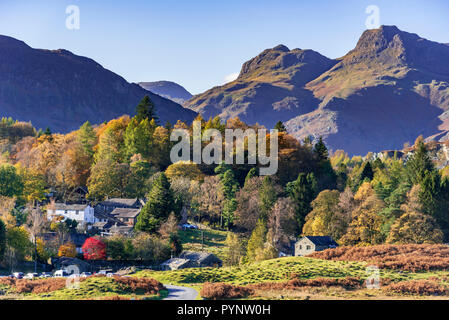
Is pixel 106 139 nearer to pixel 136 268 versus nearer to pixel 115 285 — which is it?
pixel 136 268

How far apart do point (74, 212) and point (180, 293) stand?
50793mm

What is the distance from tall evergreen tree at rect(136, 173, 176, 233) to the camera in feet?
290

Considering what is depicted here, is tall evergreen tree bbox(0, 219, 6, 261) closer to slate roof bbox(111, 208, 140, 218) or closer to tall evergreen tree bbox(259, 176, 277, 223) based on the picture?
slate roof bbox(111, 208, 140, 218)

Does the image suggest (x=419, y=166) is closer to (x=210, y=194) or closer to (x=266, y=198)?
(x=266, y=198)

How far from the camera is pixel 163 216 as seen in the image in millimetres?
89938

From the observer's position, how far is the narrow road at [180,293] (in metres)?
50.7

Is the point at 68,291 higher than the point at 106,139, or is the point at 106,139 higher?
the point at 106,139

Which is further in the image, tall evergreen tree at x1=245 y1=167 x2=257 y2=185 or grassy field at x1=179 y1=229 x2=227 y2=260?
tall evergreen tree at x1=245 y1=167 x2=257 y2=185

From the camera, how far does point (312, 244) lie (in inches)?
3413

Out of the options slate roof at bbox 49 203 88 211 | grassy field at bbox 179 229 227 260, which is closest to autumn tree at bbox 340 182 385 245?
grassy field at bbox 179 229 227 260

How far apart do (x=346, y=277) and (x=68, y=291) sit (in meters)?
26.2
